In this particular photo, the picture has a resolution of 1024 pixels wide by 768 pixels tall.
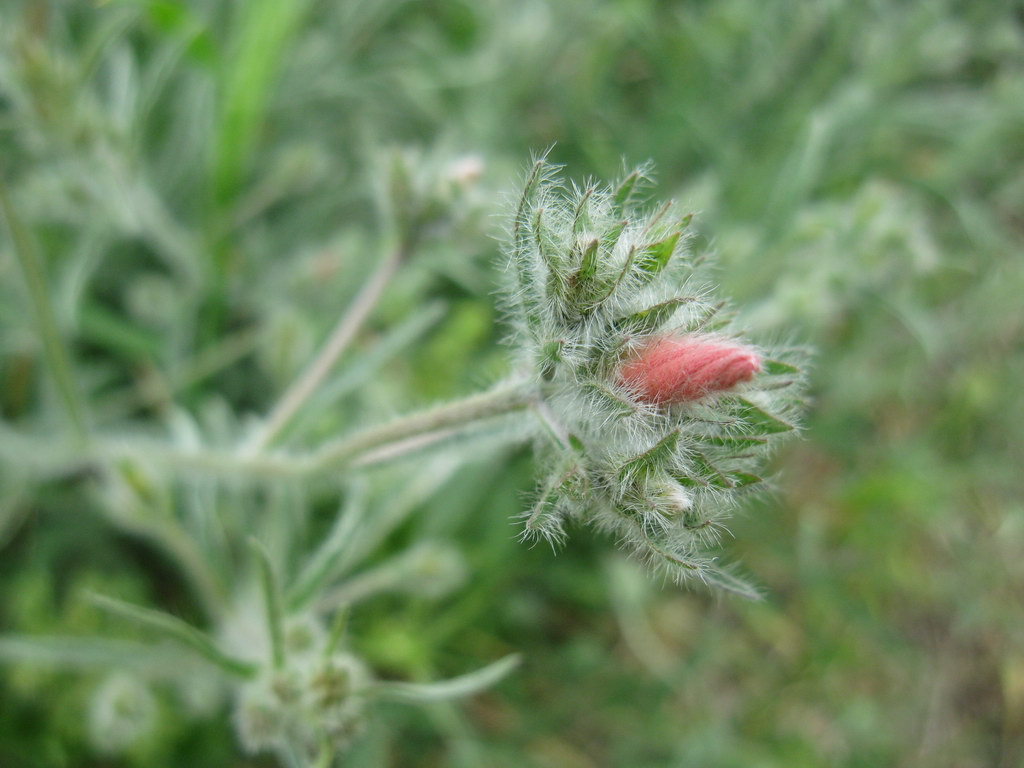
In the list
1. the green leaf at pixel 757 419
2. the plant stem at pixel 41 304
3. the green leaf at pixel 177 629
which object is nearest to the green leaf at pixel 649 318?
the green leaf at pixel 757 419

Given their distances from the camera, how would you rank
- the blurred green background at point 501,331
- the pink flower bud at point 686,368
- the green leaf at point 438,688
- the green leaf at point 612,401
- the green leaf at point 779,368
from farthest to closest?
the blurred green background at point 501,331
the green leaf at point 438,688
the green leaf at point 779,368
the green leaf at point 612,401
the pink flower bud at point 686,368

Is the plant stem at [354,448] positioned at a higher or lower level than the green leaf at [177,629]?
higher

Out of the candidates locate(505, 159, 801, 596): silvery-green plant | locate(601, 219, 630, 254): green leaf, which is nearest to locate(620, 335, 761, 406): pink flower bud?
locate(505, 159, 801, 596): silvery-green plant

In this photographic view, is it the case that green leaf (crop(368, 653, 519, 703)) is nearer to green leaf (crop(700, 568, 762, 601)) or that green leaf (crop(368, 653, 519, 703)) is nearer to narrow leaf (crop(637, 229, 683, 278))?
green leaf (crop(700, 568, 762, 601))

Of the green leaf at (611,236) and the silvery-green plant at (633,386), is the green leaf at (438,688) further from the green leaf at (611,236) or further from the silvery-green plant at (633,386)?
the green leaf at (611,236)

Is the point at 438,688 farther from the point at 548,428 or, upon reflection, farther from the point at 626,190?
the point at 626,190

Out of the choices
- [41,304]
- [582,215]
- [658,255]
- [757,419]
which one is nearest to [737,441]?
[757,419]
